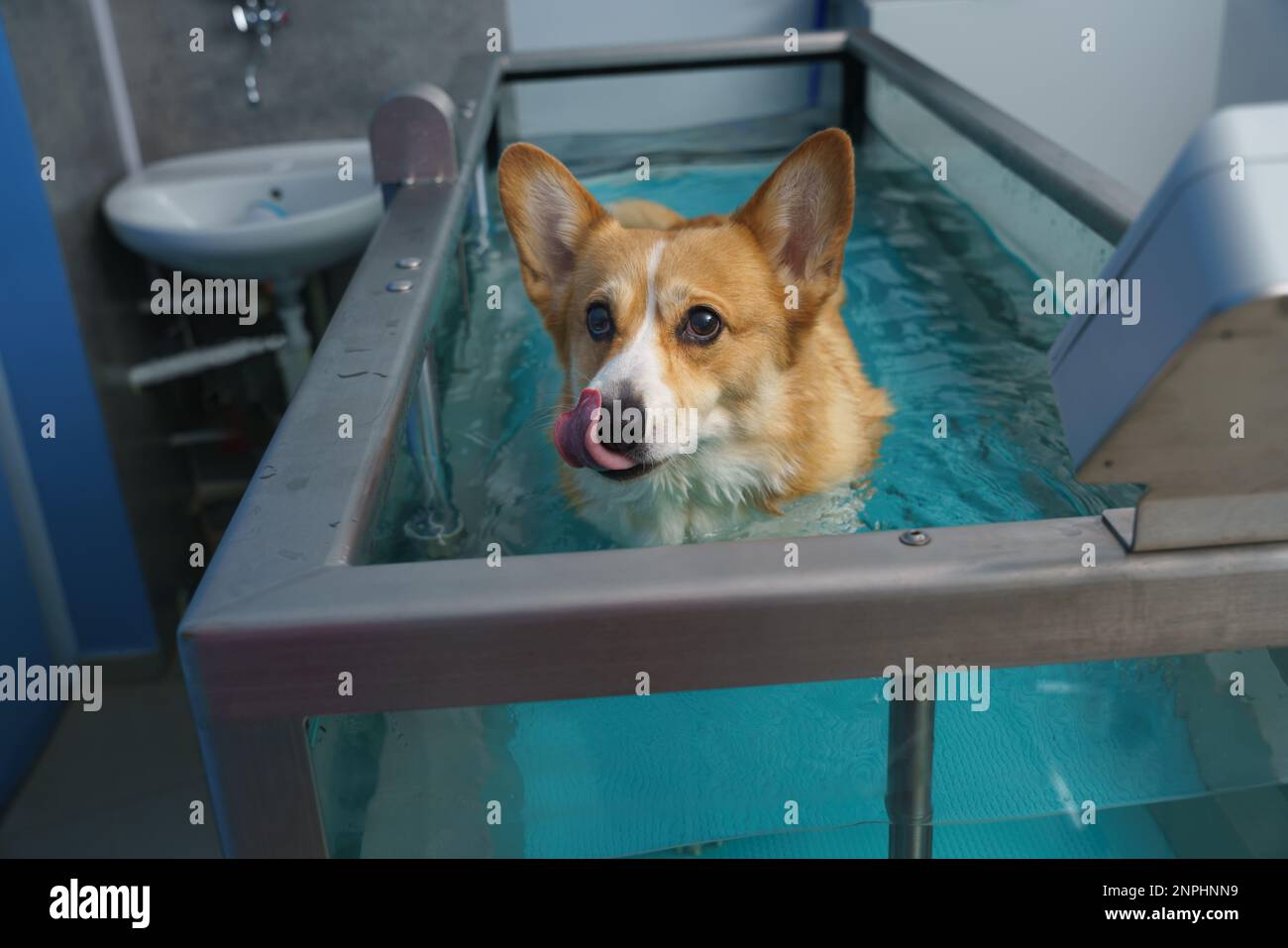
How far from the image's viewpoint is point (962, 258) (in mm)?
1984

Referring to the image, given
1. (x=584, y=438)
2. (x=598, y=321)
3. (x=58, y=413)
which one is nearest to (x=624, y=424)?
(x=584, y=438)

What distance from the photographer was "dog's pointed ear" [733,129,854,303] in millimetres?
1229

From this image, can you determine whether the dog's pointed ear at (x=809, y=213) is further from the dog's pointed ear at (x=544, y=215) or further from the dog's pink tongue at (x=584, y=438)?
the dog's pink tongue at (x=584, y=438)

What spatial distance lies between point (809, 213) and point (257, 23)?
2234 millimetres

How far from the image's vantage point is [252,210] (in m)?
2.86

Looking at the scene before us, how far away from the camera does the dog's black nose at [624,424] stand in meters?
1.14

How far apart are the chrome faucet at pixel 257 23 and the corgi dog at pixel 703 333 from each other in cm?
195

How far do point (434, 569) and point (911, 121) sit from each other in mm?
1797

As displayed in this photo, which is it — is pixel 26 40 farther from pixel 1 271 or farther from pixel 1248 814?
pixel 1248 814

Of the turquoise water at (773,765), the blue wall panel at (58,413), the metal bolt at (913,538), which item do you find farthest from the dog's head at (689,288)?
the blue wall panel at (58,413)

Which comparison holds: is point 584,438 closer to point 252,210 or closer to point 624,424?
point 624,424

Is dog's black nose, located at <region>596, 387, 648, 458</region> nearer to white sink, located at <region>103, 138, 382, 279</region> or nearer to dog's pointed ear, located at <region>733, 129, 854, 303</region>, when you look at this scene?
dog's pointed ear, located at <region>733, 129, 854, 303</region>

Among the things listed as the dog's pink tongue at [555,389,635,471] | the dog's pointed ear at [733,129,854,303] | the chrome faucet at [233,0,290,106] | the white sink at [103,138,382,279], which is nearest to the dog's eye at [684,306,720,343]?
the dog's pointed ear at [733,129,854,303]

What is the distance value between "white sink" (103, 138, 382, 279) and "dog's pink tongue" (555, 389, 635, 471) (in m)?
1.81
